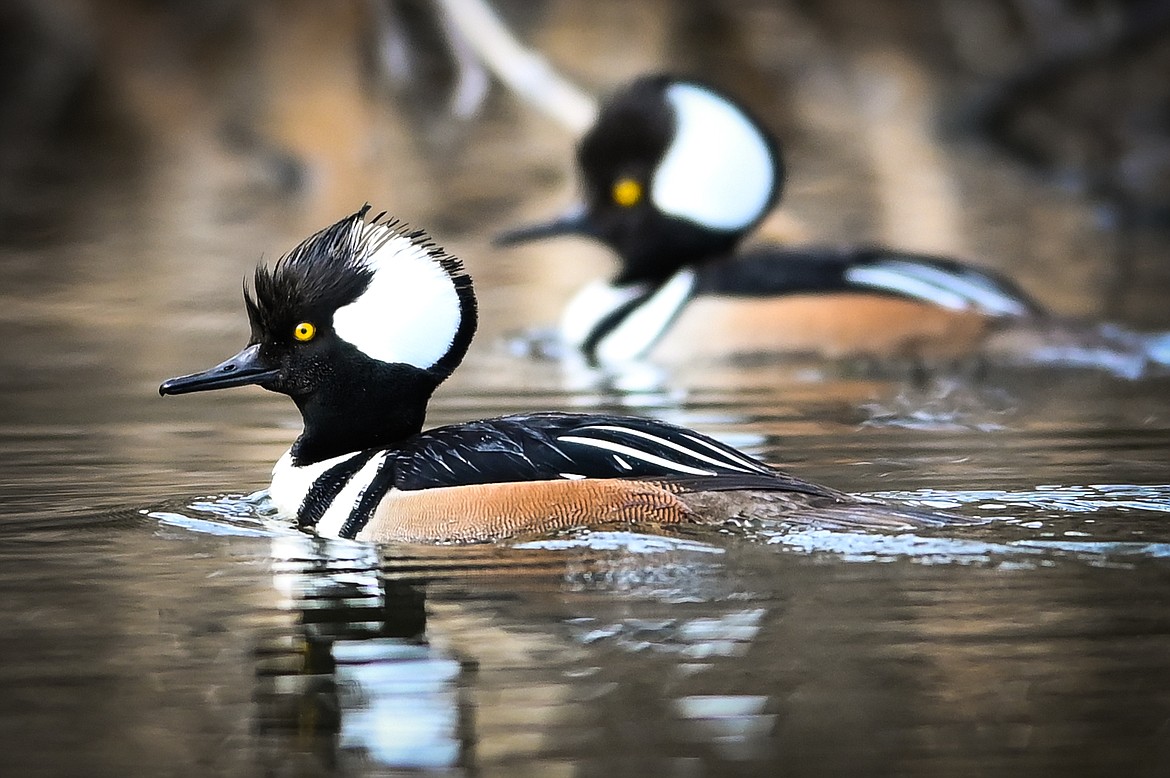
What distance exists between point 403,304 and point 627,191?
4.82m

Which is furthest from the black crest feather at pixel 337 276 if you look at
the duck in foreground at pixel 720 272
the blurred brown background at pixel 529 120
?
the blurred brown background at pixel 529 120

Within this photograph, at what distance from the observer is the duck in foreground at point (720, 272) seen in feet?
31.8

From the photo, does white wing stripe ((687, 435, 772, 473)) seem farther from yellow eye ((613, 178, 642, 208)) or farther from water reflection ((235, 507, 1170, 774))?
yellow eye ((613, 178, 642, 208))

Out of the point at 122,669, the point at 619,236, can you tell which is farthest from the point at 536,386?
the point at 122,669

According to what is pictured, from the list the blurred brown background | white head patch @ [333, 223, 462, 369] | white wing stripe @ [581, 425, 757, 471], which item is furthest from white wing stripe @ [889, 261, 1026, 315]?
white head patch @ [333, 223, 462, 369]

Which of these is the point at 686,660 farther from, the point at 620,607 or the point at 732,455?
the point at 732,455

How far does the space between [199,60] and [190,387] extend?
12622 mm

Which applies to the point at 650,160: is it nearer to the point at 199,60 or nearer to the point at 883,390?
the point at 883,390

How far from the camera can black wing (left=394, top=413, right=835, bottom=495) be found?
5250mm

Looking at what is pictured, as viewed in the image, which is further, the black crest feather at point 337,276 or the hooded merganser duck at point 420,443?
the black crest feather at point 337,276

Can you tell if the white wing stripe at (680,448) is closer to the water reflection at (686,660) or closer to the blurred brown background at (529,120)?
the water reflection at (686,660)

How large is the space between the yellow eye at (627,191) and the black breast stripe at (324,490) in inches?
190

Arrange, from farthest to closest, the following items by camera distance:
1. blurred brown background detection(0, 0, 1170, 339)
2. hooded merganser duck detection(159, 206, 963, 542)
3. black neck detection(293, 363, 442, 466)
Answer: blurred brown background detection(0, 0, 1170, 339) → black neck detection(293, 363, 442, 466) → hooded merganser duck detection(159, 206, 963, 542)

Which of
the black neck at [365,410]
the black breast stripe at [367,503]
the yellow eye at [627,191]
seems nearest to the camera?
the black breast stripe at [367,503]
